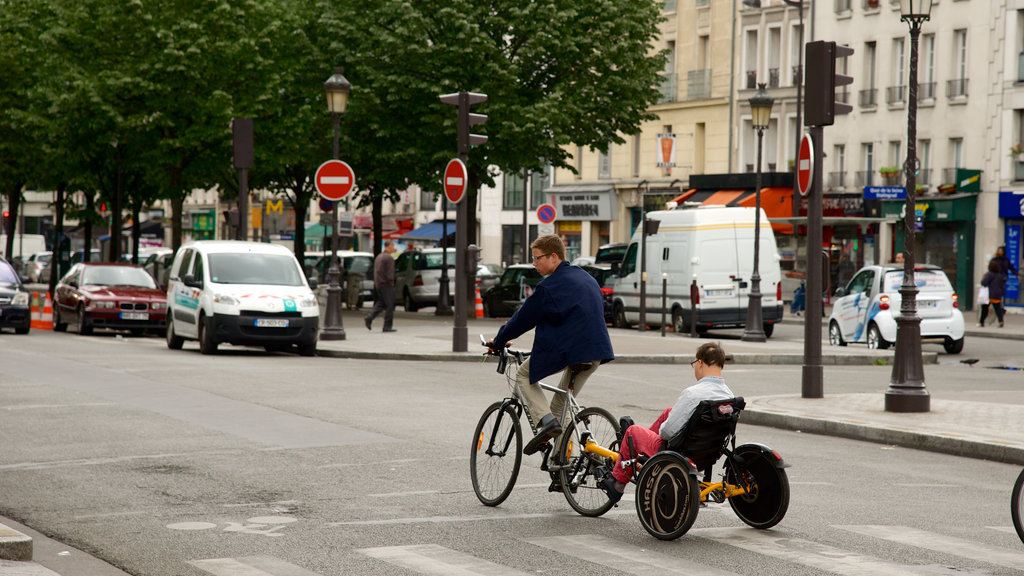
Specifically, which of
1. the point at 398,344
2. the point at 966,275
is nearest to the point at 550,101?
the point at 398,344

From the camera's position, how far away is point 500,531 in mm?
8000

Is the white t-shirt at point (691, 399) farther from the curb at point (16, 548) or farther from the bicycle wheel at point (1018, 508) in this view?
the curb at point (16, 548)

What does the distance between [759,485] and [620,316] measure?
995 inches

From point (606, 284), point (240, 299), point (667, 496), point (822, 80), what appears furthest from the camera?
point (606, 284)

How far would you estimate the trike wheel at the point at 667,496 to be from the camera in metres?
7.56

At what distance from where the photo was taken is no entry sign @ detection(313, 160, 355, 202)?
81.4 feet

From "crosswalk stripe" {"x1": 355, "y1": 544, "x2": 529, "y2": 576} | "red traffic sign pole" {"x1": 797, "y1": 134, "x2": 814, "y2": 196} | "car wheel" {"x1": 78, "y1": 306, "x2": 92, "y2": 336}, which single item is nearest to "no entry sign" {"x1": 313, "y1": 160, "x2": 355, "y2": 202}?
"car wheel" {"x1": 78, "y1": 306, "x2": 92, "y2": 336}

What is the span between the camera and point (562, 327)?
8.58 meters

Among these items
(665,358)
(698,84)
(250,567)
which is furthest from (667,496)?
(698,84)

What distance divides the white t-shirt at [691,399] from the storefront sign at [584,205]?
53.6 meters

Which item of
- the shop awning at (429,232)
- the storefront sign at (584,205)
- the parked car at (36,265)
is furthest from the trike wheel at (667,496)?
the parked car at (36,265)

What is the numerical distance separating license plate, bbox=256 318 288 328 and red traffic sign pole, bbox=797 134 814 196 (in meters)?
9.74

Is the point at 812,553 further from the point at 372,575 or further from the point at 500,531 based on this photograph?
the point at 372,575

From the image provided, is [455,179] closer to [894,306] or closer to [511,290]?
[894,306]
